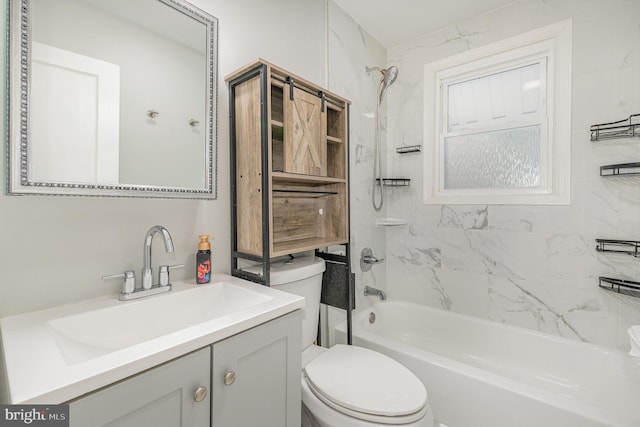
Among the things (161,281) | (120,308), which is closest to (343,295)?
(161,281)

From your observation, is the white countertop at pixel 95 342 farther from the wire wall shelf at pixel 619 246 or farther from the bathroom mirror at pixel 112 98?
A: the wire wall shelf at pixel 619 246

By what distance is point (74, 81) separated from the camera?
83 cm

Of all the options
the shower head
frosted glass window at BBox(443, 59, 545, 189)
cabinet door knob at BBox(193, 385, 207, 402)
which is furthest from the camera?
the shower head

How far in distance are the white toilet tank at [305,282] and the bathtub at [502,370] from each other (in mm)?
403

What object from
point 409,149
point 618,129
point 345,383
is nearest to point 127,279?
point 345,383

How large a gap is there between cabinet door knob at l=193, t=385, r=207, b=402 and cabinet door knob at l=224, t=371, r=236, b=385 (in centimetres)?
6

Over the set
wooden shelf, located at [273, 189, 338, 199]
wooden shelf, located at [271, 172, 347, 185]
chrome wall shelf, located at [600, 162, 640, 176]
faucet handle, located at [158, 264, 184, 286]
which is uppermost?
chrome wall shelf, located at [600, 162, 640, 176]

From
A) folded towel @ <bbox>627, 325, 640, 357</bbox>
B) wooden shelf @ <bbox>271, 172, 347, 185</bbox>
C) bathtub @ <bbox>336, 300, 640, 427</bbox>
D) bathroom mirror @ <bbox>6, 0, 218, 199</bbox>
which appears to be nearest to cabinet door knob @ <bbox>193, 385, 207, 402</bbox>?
bathroom mirror @ <bbox>6, 0, 218, 199</bbox>

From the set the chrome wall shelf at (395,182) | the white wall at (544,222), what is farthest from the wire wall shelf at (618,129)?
the chrome wall shelf at (395,182)

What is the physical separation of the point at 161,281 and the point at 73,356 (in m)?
0.32

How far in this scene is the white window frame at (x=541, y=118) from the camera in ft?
5.52

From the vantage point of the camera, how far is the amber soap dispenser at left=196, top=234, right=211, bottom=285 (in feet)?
3.53

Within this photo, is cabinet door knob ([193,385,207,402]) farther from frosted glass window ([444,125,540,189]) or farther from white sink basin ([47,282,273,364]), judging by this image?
frosted glass window ([444,125,540,189])

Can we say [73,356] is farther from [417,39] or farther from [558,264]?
[417,39]
